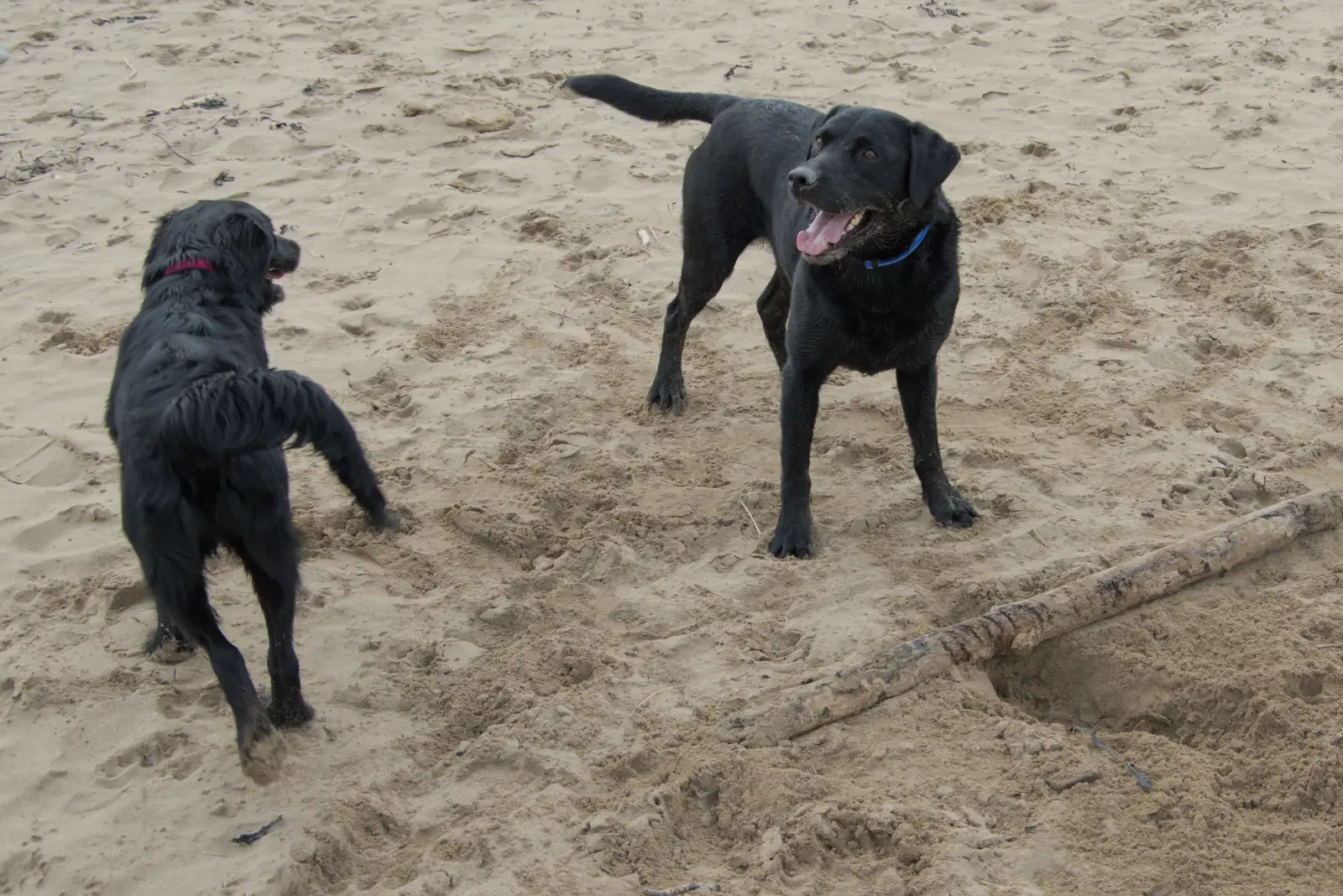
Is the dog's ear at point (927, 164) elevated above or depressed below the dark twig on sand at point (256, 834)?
above

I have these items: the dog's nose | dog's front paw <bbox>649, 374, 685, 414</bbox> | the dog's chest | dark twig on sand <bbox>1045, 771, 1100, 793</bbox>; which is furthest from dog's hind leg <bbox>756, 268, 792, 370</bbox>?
dark twig on sand <bbox>1045, 771, 1100, 793</bbox>

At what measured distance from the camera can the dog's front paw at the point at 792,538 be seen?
156 inches

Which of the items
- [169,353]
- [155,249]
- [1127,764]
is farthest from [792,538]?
[155,249]

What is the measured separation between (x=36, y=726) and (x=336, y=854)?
103 cm

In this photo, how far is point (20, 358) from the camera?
16.6 feet

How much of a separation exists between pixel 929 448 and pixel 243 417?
2.25m

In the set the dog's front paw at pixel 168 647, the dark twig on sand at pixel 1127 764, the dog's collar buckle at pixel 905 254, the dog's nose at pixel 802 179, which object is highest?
the dog's nose at pixel 802 179

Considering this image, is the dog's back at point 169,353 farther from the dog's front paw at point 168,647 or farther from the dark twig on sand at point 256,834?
the dark twig on sand at point 256,834

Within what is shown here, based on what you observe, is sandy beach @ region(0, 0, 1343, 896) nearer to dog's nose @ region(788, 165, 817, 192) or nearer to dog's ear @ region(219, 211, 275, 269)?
dog's ear @ region(219, 211, 275, 269)

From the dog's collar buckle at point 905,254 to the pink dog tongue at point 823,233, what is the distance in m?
0.13

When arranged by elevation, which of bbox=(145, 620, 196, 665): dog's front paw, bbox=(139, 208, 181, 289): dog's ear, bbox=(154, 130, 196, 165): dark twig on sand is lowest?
bbox=(145, 620, 196, 665): dog's front paw

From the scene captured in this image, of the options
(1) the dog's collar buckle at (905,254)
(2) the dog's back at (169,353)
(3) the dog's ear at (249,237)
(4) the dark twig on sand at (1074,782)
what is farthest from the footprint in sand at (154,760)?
(1) the dog's collar buckle at (905,254)

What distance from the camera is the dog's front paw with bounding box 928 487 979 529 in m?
4.05

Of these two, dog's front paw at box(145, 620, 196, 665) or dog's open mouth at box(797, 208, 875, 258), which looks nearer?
dog's front paw at box(145, 620, 196, 665)
